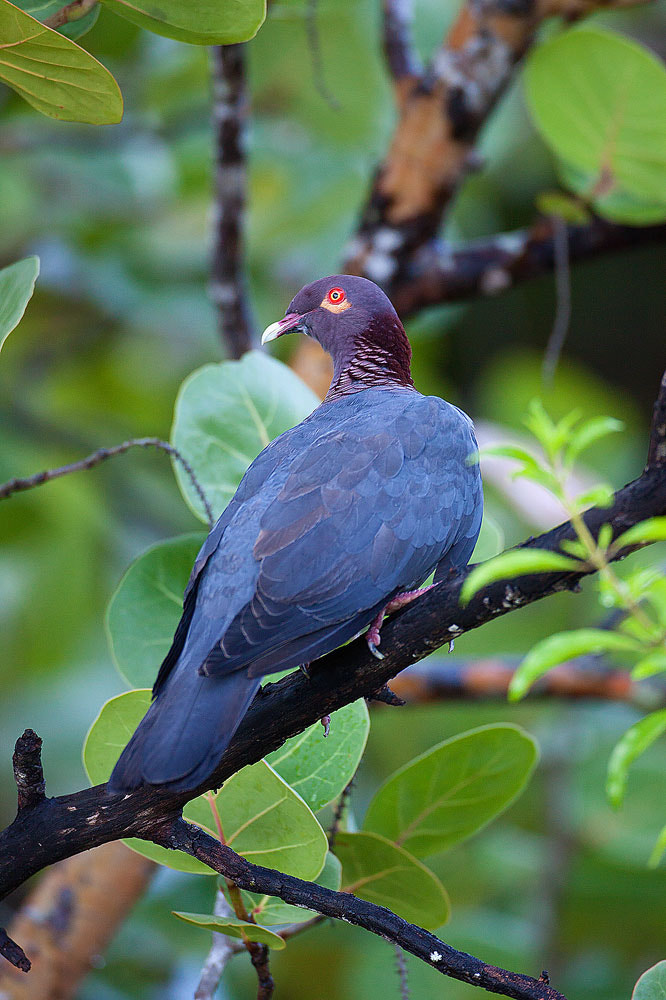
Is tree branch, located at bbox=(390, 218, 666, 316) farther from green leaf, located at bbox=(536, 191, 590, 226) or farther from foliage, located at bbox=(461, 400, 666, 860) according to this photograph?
foliage, located at bbox=(461, 400, 666, 860)

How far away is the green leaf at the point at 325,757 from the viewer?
4.18ft

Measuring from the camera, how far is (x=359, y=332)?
1859mm

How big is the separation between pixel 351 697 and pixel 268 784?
0.16 metres

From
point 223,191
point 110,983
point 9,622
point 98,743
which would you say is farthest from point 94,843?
point 9,622

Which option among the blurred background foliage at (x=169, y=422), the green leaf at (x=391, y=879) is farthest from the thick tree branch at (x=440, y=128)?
the green leaf at (x=391, y=879)

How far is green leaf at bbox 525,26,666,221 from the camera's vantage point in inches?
80.9

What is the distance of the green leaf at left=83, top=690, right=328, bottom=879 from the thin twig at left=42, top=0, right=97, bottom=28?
88 centimetres

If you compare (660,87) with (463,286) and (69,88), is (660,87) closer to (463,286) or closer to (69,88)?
(463,286)

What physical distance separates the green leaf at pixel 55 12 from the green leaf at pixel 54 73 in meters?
0.08

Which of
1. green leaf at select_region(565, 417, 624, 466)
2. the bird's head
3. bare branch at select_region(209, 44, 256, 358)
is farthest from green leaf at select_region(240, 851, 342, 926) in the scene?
bare branch at select_region(209, 44, 256, 358)

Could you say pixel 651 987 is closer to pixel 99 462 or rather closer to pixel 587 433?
pixel 587 433

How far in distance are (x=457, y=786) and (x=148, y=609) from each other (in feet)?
1.69

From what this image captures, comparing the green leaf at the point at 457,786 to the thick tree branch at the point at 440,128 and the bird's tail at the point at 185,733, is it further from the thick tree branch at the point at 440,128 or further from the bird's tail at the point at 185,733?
the thick tree branch at the point at 440,128

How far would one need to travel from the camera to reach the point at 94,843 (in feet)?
3.59
